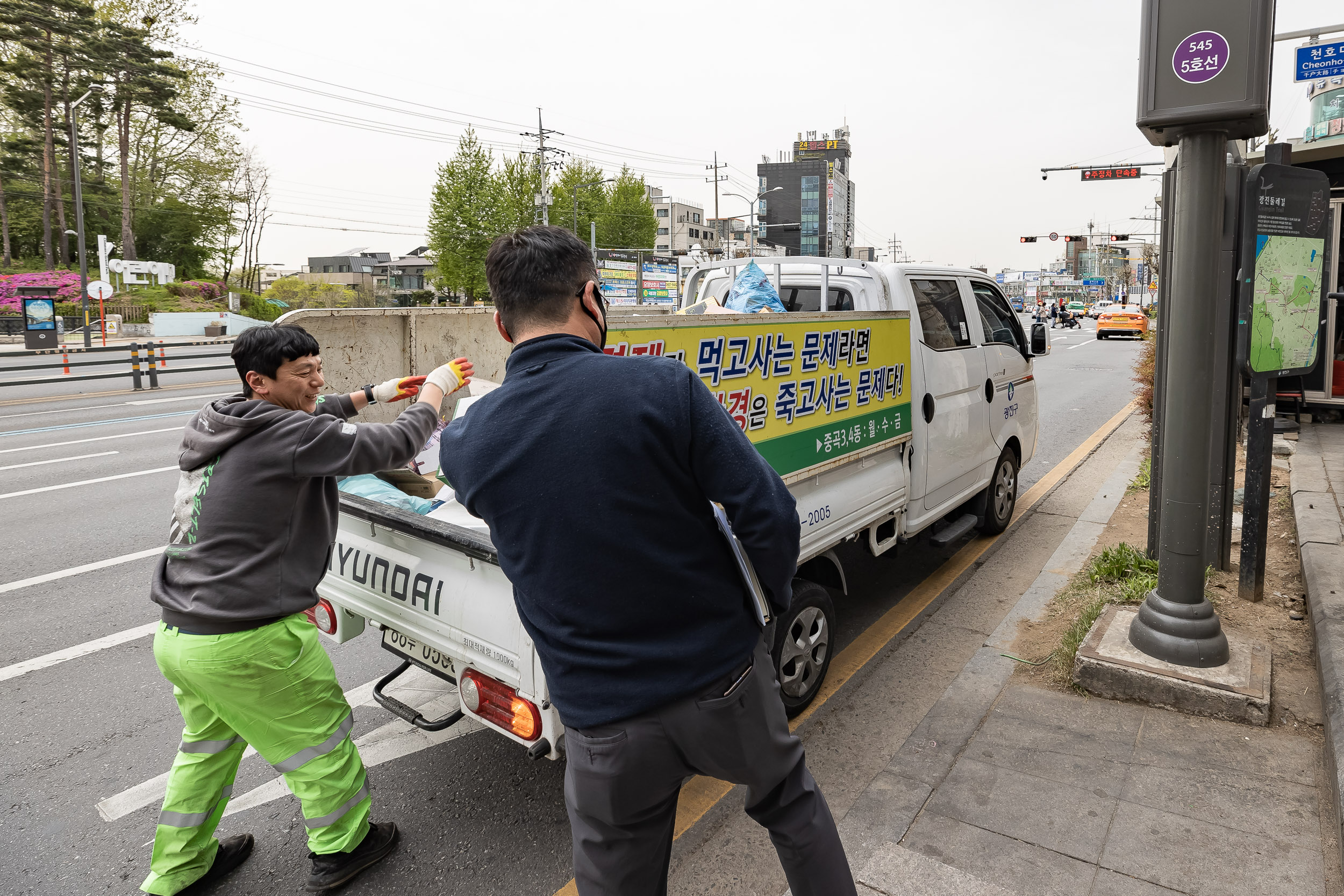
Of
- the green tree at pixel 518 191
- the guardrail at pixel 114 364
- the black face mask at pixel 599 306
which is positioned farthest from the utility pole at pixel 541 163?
the black face mask at pixel 599 306

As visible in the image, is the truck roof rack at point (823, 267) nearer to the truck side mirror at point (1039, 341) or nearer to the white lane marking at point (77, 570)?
the truck side mirror at point (1039, 341)

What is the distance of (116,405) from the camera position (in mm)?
15641

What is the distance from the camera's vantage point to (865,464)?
4.35 m

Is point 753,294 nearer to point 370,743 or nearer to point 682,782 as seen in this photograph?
point 370,743

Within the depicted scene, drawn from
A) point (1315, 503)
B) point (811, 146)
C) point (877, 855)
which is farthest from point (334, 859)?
point (811, 146)

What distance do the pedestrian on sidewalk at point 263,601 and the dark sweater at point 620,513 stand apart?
1062 millimetres

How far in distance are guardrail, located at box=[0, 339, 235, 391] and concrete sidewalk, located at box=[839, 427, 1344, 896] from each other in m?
19.3

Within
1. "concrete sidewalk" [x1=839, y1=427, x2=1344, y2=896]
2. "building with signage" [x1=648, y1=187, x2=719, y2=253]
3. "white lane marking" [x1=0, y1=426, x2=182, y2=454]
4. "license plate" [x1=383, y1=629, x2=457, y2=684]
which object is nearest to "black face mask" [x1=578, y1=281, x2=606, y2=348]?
"license plate" [x1=383, y1=629, x2=457, y2=684]

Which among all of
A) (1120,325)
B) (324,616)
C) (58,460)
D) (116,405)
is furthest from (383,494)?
(1120,325)

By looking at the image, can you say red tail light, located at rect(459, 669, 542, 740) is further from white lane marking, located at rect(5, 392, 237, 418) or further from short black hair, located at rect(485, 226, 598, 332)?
white lane marking, located at rect(5, 392, 237, 418)

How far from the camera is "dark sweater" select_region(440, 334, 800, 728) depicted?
166 centimetres

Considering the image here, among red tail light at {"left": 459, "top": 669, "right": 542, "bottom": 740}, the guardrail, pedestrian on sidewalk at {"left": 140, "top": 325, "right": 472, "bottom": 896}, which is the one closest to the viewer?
pedestrian on sidewalk at {"left": 140, "top": 325, "right": 472, "bottom": 896}

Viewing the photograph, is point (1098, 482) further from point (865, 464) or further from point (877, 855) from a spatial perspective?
point (877, 855)

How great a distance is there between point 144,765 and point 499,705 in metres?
1.96
